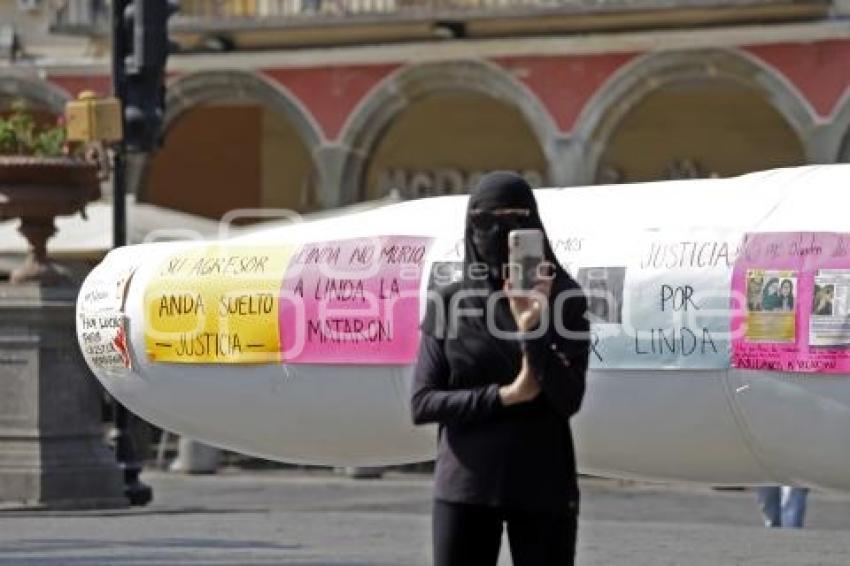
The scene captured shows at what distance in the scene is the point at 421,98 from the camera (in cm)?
2933

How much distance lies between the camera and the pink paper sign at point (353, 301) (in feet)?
29.4

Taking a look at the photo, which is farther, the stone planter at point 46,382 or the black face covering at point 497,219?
the stone planter at point 46,382

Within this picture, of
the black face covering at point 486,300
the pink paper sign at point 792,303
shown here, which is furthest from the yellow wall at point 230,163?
the black face covering at point 486,300

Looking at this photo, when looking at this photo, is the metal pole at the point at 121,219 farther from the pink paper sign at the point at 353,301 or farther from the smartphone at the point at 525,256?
the smartphone at the point at 525,256

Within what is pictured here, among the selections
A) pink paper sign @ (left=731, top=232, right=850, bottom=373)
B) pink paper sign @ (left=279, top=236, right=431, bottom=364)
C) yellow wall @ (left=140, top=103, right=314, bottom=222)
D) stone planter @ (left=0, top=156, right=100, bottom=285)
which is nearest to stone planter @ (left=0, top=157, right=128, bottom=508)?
stone planter @ (left=0, top=156, right=100, bottom=285)

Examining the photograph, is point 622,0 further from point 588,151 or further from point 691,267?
point 691,267

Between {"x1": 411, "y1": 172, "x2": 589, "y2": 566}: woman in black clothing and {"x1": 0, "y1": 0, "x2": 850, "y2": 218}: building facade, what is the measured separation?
63.2 ft

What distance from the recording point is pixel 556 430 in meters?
6.74

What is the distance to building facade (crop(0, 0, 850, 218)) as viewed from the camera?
26438 mm

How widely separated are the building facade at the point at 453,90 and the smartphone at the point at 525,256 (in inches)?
765

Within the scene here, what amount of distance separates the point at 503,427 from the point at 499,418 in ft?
0.09

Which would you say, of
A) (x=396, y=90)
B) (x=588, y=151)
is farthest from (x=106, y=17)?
(x=588, y=151)

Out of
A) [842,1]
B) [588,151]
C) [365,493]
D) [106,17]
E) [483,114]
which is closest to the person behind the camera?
[365,493]

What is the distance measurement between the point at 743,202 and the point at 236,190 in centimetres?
2483
